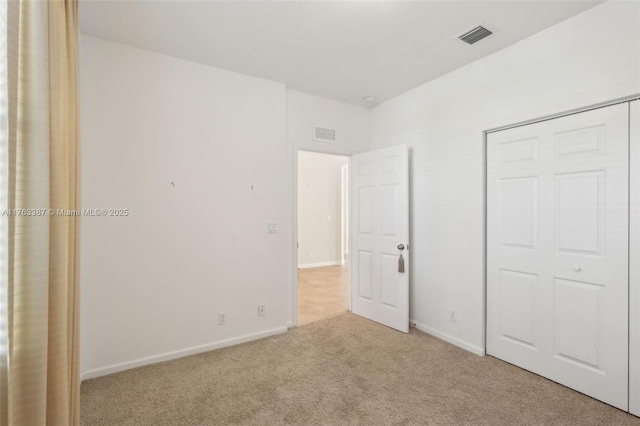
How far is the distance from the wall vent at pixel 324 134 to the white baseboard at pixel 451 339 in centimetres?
238

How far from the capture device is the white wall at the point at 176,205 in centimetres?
262

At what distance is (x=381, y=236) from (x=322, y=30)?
2.26 meters

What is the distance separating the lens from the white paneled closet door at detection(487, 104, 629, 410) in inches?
86.4

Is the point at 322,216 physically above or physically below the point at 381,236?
above

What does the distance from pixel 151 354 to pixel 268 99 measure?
271cm

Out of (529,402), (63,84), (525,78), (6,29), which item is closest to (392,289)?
(529,402)

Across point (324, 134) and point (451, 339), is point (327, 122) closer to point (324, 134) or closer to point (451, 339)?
point (324, 134)

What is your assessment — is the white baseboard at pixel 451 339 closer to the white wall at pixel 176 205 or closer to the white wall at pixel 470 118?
the white wall at pixel 470 118

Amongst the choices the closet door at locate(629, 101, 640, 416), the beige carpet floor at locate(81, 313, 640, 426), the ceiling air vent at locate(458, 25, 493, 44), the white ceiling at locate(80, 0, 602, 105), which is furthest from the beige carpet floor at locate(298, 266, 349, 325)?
the ceiling air vent at locate(458, 25, 493, 44)

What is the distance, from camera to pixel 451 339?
323 centimetres

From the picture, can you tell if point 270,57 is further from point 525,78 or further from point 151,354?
point 151,354

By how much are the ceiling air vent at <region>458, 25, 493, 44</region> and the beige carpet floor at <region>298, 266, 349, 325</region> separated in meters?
3.26

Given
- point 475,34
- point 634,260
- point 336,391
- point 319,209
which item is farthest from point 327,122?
point 319,209

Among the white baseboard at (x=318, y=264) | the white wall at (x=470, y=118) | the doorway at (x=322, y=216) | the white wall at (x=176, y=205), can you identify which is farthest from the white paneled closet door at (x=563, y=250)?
the white baseboard at (x=318, y=264)
